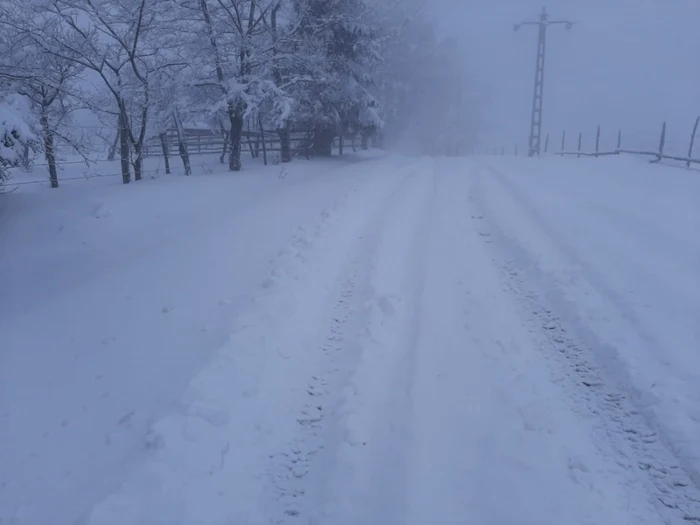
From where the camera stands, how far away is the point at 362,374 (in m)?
4.88

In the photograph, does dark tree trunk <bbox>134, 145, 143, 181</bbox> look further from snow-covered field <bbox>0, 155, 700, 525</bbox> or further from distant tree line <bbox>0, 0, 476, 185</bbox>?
snow-covered field <bbox>0, 155, 700, 525</bbox>

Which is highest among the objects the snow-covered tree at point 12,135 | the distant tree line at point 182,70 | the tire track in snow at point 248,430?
the distant tree line at point 182,70

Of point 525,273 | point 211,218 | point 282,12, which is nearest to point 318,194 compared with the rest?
point 211,218

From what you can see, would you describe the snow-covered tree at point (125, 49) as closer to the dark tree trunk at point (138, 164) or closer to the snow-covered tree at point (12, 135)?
the dark tree trunk at point (138, 164)

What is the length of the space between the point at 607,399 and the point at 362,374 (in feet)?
7.90

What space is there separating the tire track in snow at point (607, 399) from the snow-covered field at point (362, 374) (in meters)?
0.02

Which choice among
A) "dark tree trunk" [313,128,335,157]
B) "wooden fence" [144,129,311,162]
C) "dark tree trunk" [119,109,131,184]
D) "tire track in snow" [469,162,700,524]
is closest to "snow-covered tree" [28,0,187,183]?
"dark tree trunk" [119,109,131,184]

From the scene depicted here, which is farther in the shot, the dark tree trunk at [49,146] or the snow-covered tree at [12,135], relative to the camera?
the dark tree trunk at [49,146]

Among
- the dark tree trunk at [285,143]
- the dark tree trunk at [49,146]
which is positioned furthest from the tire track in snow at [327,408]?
the dark tree trunk at [285,143]

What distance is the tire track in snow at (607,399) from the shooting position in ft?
11.7

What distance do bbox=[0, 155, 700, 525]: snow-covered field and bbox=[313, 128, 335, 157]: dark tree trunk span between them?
1687cm

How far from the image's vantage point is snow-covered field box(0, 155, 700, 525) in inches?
140

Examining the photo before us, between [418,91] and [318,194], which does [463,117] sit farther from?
[318,194]

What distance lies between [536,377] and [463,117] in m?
49.4
